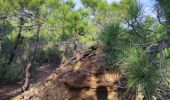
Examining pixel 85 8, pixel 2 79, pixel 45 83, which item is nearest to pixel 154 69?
pixel 45 83

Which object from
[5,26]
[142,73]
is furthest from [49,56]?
[142,73]

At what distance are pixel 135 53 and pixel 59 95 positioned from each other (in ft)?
13.2

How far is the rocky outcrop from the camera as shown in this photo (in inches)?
243

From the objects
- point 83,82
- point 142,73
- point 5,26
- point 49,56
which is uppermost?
point 5,26

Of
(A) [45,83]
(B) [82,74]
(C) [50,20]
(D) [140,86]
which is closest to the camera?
(D) [140,86]

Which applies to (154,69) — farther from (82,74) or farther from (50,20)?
(50,20)

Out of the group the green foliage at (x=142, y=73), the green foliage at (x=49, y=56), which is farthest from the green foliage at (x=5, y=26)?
the green foliage at (x=142, y=73)

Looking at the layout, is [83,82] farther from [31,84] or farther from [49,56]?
[49,56]

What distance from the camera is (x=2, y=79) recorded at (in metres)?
14.6

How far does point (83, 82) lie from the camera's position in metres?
6.40

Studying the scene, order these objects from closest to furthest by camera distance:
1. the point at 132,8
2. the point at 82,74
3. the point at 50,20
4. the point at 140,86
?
the point at 140,86, the point at 132,8, the point at 82,74, the point at 50,20

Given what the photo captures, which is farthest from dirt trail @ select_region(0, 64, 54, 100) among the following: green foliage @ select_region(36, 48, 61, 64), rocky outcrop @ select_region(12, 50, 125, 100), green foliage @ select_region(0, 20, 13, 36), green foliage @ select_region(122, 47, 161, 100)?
green foliage @ select_region(122, 47, 161, 100)

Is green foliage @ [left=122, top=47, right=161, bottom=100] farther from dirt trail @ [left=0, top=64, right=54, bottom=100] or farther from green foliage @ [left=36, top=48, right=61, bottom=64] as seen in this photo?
green foliage @ [left=36, top=48, right=61, bottom=64]

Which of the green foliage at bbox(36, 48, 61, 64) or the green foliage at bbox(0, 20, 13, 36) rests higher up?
the green foliage at bbox(0, 20, 13, 36)
